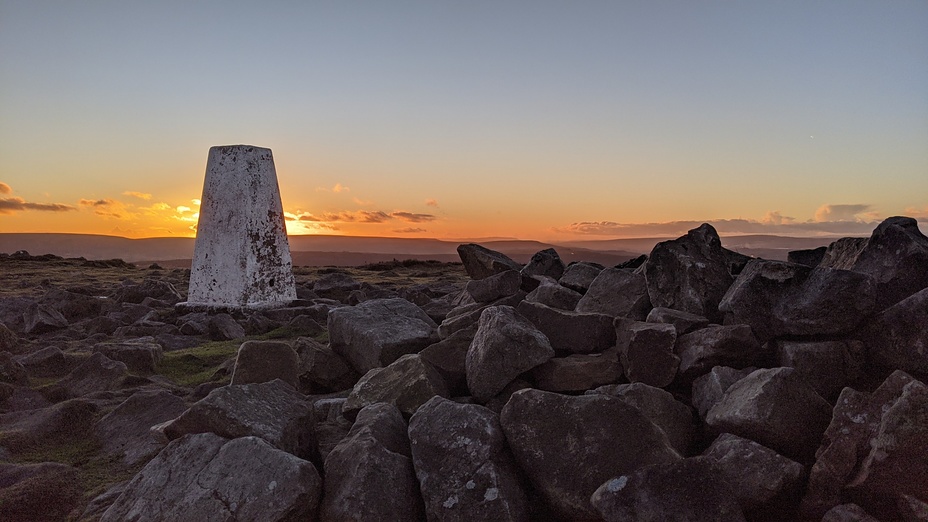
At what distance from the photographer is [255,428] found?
360cm

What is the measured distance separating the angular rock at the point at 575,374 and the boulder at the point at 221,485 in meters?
1.67

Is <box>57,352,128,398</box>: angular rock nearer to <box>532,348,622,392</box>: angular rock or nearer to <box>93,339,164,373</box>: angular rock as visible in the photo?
<box>93,339,164,373</box>: angular rock

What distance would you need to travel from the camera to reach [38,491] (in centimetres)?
397

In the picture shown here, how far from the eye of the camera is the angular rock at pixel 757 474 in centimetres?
308

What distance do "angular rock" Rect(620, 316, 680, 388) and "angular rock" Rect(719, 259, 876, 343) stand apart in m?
0.59

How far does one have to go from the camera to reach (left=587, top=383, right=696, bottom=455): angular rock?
145 inches

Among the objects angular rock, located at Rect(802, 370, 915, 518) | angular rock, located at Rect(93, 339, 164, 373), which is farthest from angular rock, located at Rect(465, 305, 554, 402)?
angular rock, located at Rect(93, 339, 164, 373)

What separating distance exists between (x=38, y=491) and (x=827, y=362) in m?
4.87

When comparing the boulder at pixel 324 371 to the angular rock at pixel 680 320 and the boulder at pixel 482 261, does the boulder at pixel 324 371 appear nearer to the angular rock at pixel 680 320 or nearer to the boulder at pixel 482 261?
the boulder at pixel 482 261

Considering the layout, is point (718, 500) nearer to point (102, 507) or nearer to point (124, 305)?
point (102, 507)

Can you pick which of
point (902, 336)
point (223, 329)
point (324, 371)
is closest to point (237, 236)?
point (223, 329)

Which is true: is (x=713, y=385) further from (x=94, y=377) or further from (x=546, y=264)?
(x=94, y=377)

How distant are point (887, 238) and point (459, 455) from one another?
351 centimetres

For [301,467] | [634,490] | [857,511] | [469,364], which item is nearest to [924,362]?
[857,511]
